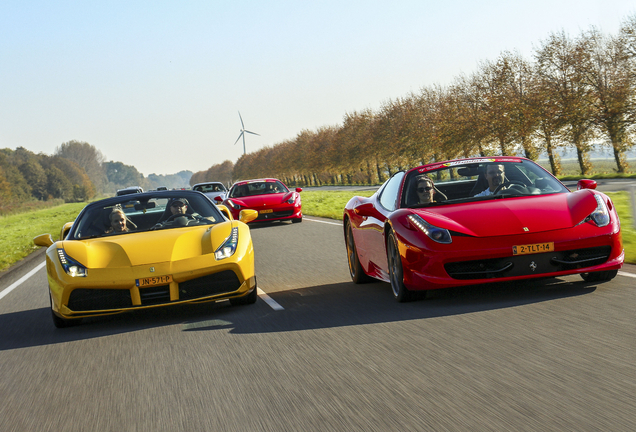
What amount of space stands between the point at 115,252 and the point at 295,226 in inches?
492

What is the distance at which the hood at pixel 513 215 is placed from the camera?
6.17 m

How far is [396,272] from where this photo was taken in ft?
22.3

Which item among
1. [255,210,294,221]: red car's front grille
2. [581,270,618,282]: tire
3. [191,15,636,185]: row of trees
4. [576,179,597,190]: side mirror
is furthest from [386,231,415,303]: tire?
[191,15,636,185]: row of trees

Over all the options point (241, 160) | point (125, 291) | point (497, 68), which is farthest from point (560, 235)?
point (241, 160)

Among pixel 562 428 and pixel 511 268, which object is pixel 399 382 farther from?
pixel 511 268

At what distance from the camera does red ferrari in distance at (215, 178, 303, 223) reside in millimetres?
19984

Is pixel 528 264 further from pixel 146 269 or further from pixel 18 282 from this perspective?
pixel 18 282

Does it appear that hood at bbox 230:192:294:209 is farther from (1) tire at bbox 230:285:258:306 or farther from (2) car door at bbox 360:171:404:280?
(1) tire at bbox 230:285:258:306

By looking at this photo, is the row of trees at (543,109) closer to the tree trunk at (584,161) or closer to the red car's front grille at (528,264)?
the tree trunk at (584,161)

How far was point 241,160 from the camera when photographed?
639ft

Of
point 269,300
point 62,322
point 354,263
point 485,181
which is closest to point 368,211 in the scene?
point 354,263

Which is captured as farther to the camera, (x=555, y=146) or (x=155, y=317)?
(x=555, y=146)

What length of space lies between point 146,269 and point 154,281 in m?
A: 0.13

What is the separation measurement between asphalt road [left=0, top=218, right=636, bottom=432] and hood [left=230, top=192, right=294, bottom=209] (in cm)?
1236
